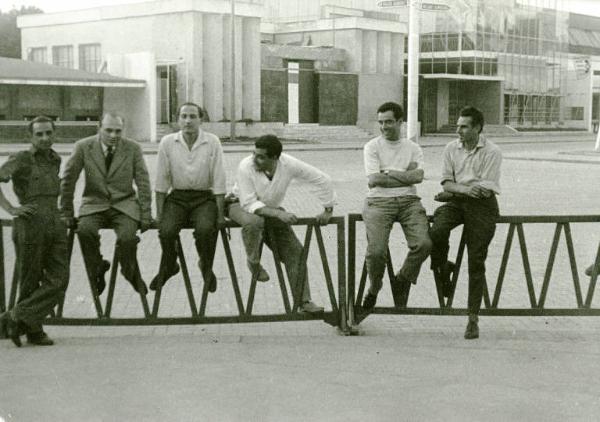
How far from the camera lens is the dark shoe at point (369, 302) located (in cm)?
704

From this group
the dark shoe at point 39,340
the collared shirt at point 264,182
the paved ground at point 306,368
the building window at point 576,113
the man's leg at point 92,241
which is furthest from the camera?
the building window at point 576,113

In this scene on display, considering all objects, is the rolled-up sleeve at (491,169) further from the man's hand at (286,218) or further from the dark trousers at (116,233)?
the dark trousers at (116,233)

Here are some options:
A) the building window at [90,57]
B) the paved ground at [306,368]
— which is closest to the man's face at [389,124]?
the paved ground at [306,368]

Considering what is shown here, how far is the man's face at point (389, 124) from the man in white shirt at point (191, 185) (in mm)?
1279

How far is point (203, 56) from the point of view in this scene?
5169cm

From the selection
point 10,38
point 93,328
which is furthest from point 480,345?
point 10,38

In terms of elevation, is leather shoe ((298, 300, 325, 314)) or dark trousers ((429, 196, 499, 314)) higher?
dark trousers ((429, 196, 499, 314))

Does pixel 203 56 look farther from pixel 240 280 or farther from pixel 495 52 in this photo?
pixel 240 280

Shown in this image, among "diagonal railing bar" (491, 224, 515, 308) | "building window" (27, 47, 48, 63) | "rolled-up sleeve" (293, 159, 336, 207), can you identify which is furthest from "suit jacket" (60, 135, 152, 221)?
"building window" (27, 47, 48, 63)

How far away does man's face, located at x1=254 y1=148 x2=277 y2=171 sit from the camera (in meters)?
6.84

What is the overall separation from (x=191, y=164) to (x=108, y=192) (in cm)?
66

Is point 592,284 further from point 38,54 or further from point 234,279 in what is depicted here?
point 38,54

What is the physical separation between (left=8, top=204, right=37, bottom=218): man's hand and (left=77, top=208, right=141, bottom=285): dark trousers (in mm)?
436

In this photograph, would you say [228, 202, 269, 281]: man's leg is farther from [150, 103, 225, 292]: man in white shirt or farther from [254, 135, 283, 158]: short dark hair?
[254, 135, 283, 158]: short dark hair
